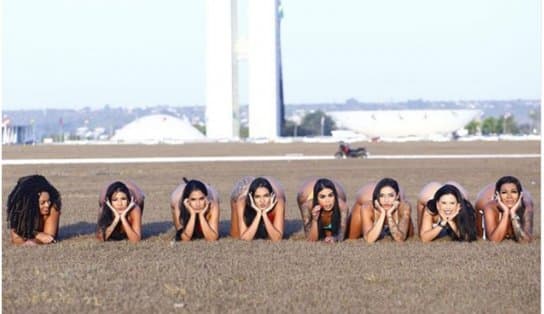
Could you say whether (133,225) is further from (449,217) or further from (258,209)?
(449,217)

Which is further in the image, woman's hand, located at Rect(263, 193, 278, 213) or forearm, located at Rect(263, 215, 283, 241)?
forearm, located at Rect(263, 215, 283, 241)

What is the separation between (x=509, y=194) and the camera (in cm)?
1395

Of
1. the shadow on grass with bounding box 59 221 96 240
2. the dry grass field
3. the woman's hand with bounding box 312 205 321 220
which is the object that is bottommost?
the dry grass field

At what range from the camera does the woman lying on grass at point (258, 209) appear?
14102 mm

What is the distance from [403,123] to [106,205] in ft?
460

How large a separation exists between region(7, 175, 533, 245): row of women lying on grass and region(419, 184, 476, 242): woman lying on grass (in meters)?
0.01

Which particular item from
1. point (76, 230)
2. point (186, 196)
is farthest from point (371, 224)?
point (76, 230)

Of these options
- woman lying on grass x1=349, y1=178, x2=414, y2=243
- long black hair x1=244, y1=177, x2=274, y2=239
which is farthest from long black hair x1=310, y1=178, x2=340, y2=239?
long black hair x1=244, y1=177, x2=274, y2=239

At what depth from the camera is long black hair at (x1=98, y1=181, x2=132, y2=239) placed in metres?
14.0

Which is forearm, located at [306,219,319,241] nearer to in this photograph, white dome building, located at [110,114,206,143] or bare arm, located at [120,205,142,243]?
bare arm, located at [120,205,142,243]

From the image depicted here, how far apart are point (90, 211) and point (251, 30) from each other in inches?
3538

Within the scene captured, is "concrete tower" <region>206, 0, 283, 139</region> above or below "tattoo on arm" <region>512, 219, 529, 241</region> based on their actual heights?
above

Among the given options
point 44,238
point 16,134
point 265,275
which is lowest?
point 265,275

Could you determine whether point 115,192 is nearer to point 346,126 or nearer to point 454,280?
point 454,280
